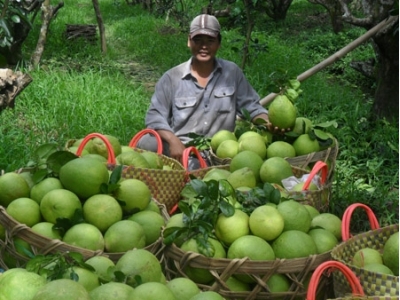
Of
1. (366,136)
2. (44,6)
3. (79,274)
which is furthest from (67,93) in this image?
(79,274)

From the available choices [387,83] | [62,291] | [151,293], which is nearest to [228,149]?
[151,293]

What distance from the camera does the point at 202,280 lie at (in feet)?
8.70

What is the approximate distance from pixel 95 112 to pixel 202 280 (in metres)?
4.25

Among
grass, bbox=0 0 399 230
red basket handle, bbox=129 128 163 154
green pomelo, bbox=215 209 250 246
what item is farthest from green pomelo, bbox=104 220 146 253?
grass, bbox=0 0 399 230

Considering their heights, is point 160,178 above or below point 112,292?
below

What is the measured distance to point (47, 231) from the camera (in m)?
2.82

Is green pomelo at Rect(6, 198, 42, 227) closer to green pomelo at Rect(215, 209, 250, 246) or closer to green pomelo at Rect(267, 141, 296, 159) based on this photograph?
green pomelo at Rect(215, 209, 250, 246)

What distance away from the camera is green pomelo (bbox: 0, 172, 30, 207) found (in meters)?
3.01

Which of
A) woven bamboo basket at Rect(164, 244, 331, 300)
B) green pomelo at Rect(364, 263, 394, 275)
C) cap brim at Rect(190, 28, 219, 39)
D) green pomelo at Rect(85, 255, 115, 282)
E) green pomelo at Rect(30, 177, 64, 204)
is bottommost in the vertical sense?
woven bamboo basket at Rect(164, 244, 331, 300)

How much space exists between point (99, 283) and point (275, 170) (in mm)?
1538

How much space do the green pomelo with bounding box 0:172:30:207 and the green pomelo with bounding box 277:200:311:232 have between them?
1.18 m

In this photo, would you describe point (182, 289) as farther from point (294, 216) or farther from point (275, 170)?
point (275, 170)

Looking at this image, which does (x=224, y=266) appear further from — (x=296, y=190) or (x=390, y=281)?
(x=296, y=190)

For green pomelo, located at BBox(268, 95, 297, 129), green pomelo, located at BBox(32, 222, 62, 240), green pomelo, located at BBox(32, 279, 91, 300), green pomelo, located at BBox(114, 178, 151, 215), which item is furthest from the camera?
green pomelo, located at BBox(268, 95, 297, 129)
